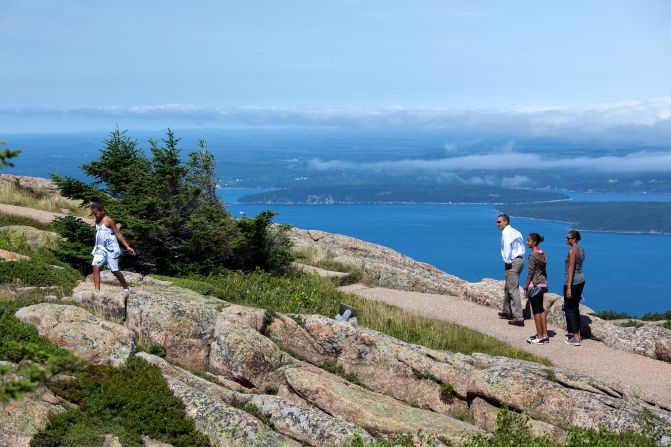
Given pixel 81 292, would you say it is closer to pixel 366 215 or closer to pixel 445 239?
pixel 445 239

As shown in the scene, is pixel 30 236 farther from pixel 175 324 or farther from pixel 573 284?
pixel 573 284

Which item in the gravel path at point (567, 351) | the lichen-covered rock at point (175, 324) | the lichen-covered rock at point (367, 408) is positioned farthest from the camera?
the gravel path at point (567, 351)

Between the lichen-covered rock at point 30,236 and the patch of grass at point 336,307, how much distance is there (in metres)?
3.98

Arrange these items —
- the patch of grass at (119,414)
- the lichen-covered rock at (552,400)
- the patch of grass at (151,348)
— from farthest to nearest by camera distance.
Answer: the patch of grass at (151,348), the lichen-covered rock at (552,400), the patch of grass at (119,414)

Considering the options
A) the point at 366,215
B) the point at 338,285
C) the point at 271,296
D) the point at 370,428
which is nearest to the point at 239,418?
the point at 370,428

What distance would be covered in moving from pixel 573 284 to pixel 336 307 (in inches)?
203

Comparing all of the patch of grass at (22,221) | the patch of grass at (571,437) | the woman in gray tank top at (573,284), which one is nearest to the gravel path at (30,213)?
the patch of grass at (22,221)

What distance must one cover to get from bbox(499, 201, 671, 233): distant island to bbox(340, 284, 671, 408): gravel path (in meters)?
164

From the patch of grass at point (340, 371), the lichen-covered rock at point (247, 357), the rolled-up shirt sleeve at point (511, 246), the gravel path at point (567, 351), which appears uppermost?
the rolled-up shirt sleeve at point (511, 246)

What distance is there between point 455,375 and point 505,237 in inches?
196

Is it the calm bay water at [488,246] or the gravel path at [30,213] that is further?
the calm bay water at [488,246]

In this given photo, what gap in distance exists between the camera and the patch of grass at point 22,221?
20337 millimetres

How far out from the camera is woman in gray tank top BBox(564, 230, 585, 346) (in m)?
13.9

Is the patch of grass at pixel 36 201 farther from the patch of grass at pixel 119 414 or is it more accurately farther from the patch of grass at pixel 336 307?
the patch of grass at pixel 119 414
